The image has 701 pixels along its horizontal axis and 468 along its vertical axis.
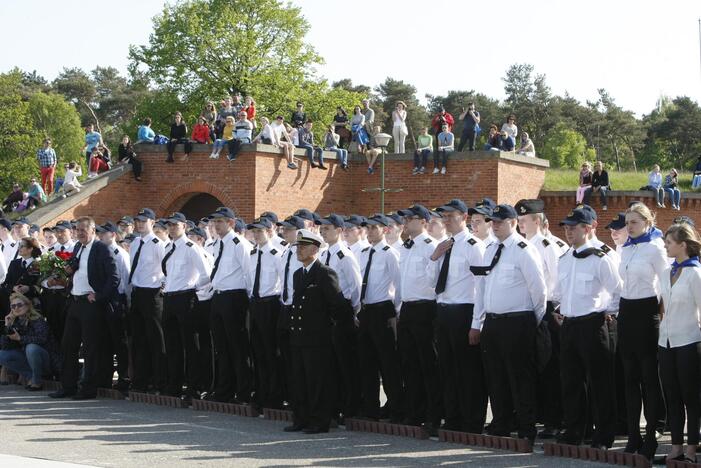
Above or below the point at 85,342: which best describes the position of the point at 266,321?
above

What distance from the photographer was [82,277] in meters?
13.0

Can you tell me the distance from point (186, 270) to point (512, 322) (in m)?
4.57

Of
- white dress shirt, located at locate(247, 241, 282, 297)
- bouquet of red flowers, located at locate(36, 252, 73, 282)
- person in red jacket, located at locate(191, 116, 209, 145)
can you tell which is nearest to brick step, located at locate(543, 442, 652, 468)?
white dress shirt, located at locate(247, 241, 282, 297)

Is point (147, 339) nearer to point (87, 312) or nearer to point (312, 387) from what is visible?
point (87, 312)

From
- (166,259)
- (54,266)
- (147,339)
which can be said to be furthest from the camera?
(54,266)

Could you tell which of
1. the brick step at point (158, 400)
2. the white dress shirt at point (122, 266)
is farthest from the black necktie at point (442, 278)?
the white dress shirt at point (122, 266)

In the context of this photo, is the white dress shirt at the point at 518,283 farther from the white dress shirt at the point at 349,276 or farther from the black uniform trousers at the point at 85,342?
the black uniform trousers at the point at 85,342

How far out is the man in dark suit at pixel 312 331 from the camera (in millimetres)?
10578

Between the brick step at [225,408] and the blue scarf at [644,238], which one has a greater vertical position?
the blue scarf at [644,238]

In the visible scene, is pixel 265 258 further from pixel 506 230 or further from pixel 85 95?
pixel 85 95

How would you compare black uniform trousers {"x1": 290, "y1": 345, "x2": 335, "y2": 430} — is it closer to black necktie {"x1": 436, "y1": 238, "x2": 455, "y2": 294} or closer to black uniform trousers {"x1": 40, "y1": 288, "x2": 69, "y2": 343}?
black necktie {"x1": 436, "y1": 238, "x2": 455, "y2": 294}

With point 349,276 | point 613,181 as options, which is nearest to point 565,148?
point 613,181

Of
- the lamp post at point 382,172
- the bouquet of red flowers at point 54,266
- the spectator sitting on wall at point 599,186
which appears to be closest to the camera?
the bouquet of red flowers at point 54,266

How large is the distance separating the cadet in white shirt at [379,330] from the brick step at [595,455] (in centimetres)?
190
